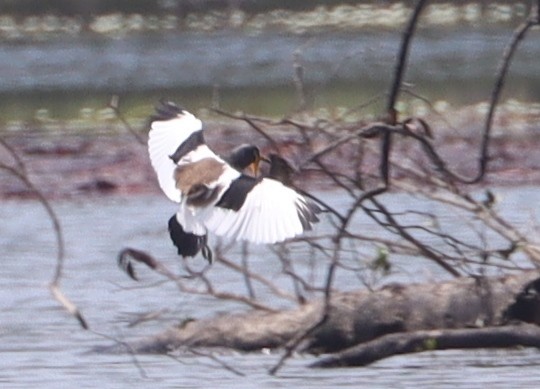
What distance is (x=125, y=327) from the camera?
10.2m

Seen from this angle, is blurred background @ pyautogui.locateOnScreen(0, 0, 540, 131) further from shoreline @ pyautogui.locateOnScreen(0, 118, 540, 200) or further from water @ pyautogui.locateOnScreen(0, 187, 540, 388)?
water @ pyautogui.locateOnScreen(0, 187, 540, 388)

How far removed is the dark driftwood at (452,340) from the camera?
328 inches

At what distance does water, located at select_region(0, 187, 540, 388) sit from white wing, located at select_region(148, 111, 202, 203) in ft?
2.44

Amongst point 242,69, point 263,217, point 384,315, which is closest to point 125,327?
point 384,315

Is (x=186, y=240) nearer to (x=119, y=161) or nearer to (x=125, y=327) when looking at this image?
(x=125, y=327)

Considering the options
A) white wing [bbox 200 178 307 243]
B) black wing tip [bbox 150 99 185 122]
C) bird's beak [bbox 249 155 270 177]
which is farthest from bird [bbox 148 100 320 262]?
→ black wing tip [bbox 150 99 185 122]

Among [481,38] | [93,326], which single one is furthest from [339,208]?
[481,38]

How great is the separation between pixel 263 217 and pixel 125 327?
8.15 feet

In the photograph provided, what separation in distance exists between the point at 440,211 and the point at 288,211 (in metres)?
6.48

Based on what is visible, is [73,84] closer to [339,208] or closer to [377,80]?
[377,80]

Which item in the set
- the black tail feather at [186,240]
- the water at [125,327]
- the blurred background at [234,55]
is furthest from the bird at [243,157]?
the blurred background at [234,55]

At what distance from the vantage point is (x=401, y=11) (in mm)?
35906

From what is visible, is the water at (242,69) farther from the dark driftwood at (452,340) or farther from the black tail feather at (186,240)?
the black tail feather at (186,240)

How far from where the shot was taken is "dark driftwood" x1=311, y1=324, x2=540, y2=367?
833cm
